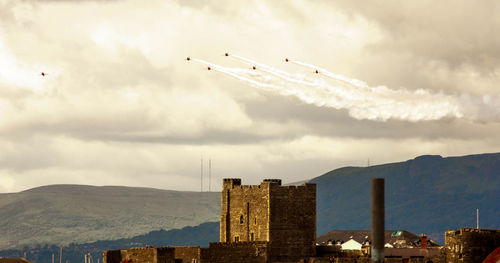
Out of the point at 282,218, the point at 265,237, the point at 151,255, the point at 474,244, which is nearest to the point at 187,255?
the point at 151,255

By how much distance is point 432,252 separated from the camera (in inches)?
6742

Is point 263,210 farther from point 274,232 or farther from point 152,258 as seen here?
point 152,258

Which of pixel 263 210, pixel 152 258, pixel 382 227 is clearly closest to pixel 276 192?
pixel 263 210

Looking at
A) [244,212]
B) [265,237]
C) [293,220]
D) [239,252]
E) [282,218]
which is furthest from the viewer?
[244,212]

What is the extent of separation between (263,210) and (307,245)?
8056mm

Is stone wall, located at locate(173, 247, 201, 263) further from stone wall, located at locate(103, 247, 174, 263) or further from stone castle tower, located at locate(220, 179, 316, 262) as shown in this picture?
stone castle tower, located at locate(220, 179, 316, 262)

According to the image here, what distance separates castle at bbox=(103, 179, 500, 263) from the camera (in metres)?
165

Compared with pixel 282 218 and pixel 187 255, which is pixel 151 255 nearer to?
pixel 187 255

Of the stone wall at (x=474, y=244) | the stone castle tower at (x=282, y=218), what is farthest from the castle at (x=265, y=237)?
the stone wall at (x=474, y=244)

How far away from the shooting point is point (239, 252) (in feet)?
561

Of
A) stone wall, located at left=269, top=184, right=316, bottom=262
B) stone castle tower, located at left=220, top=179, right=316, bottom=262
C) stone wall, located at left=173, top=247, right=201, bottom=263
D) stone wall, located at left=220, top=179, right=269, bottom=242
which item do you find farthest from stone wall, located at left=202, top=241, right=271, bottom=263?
stone wall, located at left=220, top=179, right=269, bottom=242

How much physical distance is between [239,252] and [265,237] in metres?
10.2

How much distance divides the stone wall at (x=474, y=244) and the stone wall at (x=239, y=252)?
36189 millimetres

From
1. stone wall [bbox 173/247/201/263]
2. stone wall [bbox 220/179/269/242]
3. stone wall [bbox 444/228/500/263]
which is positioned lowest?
stone wall [bbox 173/247/201/263]
